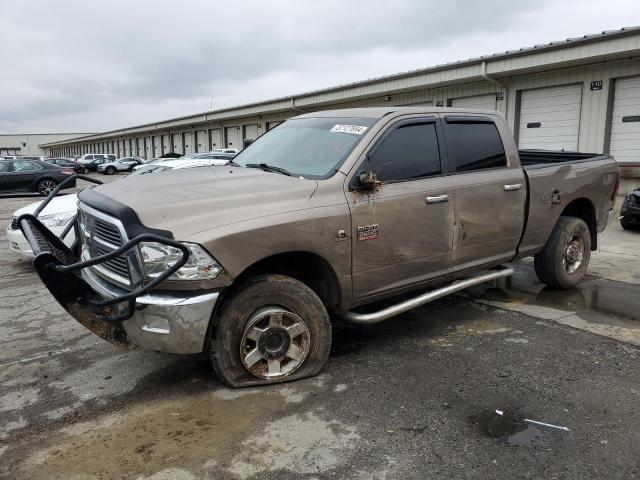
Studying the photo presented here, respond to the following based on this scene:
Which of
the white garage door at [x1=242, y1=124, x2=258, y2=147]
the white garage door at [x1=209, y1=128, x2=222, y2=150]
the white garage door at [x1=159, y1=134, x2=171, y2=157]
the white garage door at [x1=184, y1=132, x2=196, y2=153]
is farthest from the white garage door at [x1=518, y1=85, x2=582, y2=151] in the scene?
the white garage door at [x1=159, y1=134, x2=171, y2=157]

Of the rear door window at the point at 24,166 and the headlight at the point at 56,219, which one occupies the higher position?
the rear door window at the point at 24,166

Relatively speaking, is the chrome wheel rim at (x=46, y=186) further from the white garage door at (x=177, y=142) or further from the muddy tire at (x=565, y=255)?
the white garage door at (x=177, y=142)

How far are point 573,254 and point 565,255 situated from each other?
0.22 m

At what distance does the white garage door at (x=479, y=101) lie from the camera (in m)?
18.0

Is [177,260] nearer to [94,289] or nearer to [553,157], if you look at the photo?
[94,289]

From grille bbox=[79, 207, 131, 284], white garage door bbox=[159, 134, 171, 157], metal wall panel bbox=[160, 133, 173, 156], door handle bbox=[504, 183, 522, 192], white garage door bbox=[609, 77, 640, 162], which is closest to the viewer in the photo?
grille bbox=[79, 207, 131, 284]

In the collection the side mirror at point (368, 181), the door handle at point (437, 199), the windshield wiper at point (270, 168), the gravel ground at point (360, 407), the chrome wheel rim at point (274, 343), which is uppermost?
the windshield wiper at point (270, 168)

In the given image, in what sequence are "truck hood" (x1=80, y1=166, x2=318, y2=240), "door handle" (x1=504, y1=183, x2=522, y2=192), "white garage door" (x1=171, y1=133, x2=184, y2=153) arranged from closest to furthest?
"truck hood" (x1=80, y1=166, x2=318, y2=240) → "door handle" (x1=504, y1=183, x2=522, y2=192) → "white garage door" (x1=171, y1=133, x2=184, y2=153)

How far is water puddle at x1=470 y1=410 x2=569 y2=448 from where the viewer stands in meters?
3.00

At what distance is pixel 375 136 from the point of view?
4148 millimetres

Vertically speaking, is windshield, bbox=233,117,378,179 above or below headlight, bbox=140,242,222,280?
above

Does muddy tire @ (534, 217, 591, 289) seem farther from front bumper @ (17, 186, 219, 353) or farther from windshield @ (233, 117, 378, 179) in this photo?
front bumper @ (17, 186, 219, 353)

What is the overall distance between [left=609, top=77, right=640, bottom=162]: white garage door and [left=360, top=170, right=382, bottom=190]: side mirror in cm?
1336

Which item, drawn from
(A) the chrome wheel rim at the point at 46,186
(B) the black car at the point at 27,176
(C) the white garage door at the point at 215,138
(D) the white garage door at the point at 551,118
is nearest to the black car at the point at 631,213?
(D) the white garage door at the point at 551,118
